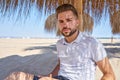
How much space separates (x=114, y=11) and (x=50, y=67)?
2247 mm

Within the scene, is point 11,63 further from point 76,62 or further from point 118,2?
point 76,62

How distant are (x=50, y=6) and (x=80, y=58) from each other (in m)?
1.07

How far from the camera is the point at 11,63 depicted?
19.3ft

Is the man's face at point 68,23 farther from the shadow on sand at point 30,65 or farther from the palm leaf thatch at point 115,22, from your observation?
the shadow on sand at point 30,65

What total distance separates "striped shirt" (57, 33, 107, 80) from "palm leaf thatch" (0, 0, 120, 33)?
84cm

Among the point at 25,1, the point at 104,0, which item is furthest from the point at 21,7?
the point at 104,0

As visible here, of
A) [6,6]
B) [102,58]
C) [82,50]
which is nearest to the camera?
[102,58]

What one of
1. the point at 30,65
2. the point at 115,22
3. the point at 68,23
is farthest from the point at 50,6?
the point at 30,65

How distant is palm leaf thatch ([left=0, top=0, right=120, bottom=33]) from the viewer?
10.1ft

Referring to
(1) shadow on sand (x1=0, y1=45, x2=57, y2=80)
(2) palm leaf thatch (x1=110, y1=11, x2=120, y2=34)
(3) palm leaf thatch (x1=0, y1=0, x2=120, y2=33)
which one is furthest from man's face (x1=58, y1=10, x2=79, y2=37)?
(1) shadow on sand (x1=0, y1=45, x2=57, y2=80)

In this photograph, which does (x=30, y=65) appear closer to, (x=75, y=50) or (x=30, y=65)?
(x=30, y=65)

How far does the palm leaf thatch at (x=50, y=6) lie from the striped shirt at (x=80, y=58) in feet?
2.76

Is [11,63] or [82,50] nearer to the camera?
[82,50]

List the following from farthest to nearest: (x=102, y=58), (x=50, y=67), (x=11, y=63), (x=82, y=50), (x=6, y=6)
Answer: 1. (x=11, y=63)
2. (x=50, y=67)
3. (x=6, y=6)
4. (x=82, y=50)
5. (x=102, y=58)
